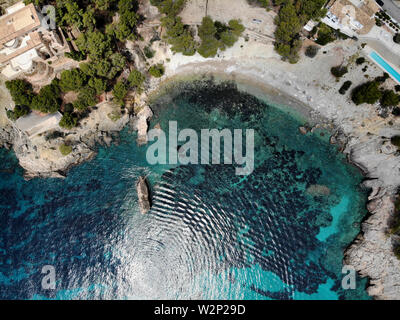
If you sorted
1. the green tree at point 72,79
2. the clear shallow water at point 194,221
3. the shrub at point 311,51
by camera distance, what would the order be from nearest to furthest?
the green tree at point 72,79
the shrub at point 311,51
the clear shallow water at point 194,221

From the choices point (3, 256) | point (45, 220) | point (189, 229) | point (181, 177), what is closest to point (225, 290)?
point (189, 229)

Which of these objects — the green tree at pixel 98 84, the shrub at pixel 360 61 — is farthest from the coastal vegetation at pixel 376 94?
the green tree at pixel 98 84

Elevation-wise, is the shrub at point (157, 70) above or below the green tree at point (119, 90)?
above

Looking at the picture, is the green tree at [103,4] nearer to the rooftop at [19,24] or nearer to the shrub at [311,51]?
the rooftop at [19,24]

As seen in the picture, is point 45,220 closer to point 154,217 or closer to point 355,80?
point 154,217

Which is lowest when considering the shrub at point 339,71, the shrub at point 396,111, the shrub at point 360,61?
the shrub at point 396,111

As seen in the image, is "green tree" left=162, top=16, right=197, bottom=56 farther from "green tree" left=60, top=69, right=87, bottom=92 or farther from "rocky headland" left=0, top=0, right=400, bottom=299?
"green tree" left=60, top=69, right=87, bottom=92

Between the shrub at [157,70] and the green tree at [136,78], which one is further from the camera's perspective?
the shrub at [157,70]

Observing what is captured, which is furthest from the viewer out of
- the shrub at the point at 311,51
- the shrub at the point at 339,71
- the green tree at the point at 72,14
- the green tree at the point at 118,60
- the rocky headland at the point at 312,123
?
the shrub at the point at 311,51
